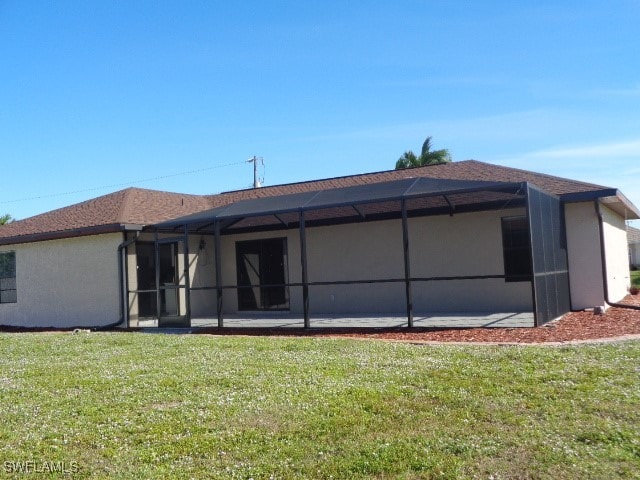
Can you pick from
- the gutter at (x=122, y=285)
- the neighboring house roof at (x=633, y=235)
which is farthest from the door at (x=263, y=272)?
the neighboring house roof at (x=633, y=235)

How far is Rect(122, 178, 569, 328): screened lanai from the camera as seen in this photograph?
44.8ft

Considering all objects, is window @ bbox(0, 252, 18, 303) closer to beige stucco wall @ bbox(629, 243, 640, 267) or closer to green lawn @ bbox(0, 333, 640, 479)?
green lawn @ bbox(0, 333, 640, 479)

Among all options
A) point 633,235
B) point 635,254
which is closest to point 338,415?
point 633,235

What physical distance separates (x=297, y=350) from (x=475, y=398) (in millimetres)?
4369

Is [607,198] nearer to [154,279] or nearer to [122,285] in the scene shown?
[154,279]

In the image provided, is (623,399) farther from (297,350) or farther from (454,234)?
(454,234)

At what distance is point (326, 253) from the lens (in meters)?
18.6

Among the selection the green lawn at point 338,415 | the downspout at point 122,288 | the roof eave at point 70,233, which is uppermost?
the roof eave at point 70,233

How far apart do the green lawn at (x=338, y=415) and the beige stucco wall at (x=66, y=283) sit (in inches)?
313

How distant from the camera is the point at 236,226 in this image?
19531 millimetres

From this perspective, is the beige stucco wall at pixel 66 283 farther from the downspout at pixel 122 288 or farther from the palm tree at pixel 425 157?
the palm tree at pixel 425 157

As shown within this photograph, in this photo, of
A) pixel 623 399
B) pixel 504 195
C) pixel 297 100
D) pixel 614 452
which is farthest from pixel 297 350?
pixel 297 100

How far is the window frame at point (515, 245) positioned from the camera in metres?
15.7

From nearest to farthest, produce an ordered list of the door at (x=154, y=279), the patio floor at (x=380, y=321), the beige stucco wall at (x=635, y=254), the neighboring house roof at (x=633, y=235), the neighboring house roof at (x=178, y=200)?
the patio floor at (x=380, y=321) → the neighboring house roof at (x=178, y=200) → the door at (x=154, y=279) → the neighboring house roof at (x=633, y=235) → the beige stucco wall at (x=635, y=254)
